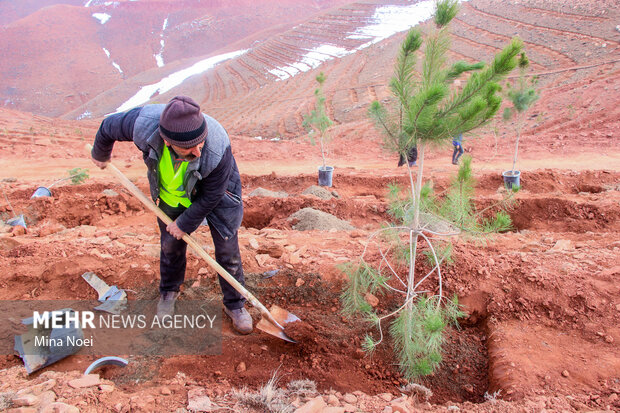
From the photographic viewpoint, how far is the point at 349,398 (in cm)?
240

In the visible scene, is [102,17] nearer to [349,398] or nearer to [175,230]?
[175,230]

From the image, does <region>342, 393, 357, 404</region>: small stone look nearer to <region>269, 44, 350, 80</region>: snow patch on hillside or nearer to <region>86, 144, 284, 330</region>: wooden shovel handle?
<region>86, 144, 284, 330</region>: wooden shovel handle

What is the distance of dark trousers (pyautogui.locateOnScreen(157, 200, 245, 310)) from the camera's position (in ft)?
9.63

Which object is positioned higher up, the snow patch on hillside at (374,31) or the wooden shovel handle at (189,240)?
the snow patch on hillside at (374,31)

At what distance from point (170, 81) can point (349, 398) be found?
102 ft

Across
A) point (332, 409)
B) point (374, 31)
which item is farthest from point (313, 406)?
point (374, 31)

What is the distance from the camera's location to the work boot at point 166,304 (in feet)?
10.6

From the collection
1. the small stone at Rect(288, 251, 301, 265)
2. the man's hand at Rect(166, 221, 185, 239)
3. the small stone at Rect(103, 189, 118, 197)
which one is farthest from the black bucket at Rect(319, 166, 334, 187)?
the man's hand at Rect(166, 221, 185, 239)

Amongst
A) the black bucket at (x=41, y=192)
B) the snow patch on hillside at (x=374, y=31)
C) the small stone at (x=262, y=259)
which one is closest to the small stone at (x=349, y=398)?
the small stone at (x=262, y=259)

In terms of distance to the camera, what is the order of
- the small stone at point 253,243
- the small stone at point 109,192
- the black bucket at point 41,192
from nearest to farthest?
1. the small stone at point 253,243
2. the black bucket at point 41,192
3. the small stone at point 109,192

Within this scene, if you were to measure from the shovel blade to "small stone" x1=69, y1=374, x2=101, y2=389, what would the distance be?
112 cm

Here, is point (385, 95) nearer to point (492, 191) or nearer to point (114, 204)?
point (492, 191)

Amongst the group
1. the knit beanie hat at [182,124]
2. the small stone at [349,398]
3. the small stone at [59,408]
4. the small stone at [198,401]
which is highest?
the knit beanie hat at [182,124]

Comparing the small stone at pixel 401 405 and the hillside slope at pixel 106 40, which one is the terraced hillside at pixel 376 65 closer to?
the small stone at pixel 401 405
